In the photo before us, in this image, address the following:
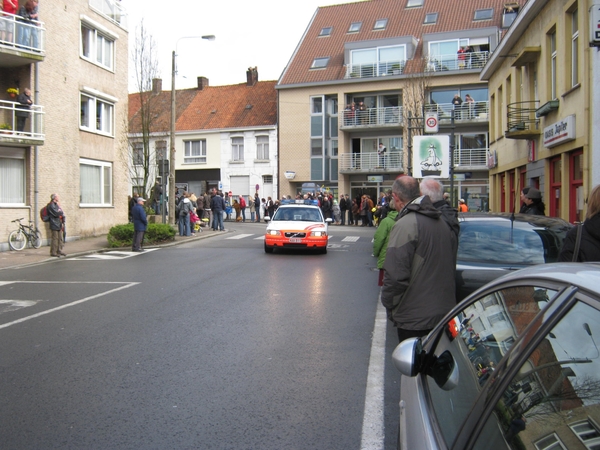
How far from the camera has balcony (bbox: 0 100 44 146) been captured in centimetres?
1966

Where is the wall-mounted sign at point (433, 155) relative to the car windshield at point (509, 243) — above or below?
above

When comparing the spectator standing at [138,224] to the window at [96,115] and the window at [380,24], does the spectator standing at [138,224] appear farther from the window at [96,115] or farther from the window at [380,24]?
the window at [380,24]

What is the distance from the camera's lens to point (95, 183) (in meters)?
25.4

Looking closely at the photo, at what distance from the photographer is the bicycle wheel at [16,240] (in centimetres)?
1922

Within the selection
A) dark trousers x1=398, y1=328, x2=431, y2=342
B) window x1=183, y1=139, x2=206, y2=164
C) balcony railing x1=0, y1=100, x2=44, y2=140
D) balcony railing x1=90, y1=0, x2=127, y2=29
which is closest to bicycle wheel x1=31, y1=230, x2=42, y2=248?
balcony railing x1=0, y1=100, x2=44, y2=140

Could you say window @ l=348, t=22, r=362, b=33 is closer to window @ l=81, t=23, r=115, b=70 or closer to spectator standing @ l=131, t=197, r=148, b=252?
window @ l=81, t=23, r=115, b=70

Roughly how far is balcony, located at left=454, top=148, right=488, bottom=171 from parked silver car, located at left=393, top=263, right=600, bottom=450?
40.2 m

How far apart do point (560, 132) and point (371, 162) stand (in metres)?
28.4

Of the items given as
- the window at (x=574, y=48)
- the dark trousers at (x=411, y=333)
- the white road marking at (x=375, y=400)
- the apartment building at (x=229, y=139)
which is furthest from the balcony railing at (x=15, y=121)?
the apartment building at (x=229, y=139)

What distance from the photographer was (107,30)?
84.4ft

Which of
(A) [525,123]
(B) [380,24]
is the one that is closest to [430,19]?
(B) [380,24]

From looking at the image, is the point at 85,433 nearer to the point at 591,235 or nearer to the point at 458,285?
the point at 458,285

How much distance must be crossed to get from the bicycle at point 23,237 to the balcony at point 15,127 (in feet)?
8.50

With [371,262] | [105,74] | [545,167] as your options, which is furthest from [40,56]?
[545,167]
